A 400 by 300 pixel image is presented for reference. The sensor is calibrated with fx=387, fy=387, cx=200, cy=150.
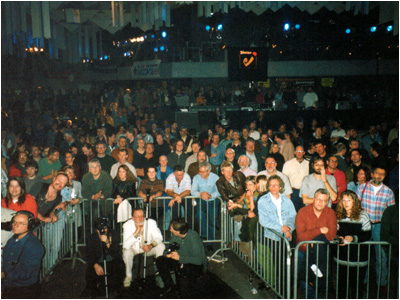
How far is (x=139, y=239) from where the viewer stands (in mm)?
6285

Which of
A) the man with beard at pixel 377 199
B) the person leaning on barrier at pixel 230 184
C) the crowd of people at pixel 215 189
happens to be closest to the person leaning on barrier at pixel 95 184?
the crowd of people at pixel 215 189

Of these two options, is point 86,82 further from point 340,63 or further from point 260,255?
point 260,255

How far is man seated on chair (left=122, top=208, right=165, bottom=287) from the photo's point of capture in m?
6.14

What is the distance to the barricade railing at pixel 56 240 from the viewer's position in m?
5.96

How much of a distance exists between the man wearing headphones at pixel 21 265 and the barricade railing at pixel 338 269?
333cm

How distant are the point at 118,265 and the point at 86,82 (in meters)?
29.2

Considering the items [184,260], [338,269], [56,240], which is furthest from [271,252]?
[56,240]

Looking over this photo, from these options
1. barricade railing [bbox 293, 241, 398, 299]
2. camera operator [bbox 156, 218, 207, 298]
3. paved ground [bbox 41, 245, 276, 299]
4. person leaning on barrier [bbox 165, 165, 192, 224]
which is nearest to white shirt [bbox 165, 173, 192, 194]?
person leaning on barrier [bbox 165, 165, 192, 224]

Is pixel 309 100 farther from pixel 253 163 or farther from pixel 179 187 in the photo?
pixel 179 187

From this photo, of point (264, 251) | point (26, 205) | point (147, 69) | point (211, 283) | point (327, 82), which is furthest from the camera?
point (327, 82)

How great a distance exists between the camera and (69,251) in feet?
22.9

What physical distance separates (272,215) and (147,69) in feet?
59.2

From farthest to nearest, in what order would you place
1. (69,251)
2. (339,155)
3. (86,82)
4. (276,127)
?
(86,82)
(276,127)
(339,155)
(69,251)

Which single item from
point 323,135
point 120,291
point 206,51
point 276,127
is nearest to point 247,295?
point 120,291
